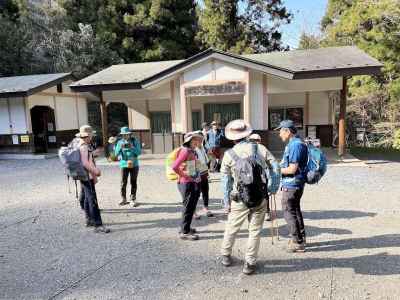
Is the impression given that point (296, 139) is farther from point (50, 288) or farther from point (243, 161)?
point (50, 288)

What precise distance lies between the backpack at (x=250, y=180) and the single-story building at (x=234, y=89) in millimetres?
8274

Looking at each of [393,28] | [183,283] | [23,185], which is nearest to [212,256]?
[183,283]

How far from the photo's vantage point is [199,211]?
6270 millimetres

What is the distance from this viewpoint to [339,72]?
1094 cm

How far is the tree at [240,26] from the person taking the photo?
2459 cm

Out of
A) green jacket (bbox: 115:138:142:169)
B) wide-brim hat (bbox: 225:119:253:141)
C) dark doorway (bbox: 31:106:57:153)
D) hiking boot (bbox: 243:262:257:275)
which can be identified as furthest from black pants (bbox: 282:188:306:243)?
dark doorway (bbox: 31:106:57:153)

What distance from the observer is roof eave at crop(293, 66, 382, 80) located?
35.2 ft

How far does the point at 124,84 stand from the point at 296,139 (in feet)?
32.7

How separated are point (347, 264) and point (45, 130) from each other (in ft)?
56.1

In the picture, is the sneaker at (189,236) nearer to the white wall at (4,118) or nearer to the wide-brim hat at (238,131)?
the wide-brim hat at (238,131)

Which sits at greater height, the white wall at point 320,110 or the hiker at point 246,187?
the white wall at point 320,110

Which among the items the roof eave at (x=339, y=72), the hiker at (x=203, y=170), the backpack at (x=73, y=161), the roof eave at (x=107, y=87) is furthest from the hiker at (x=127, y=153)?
the roof eave at (x=339, y=72)

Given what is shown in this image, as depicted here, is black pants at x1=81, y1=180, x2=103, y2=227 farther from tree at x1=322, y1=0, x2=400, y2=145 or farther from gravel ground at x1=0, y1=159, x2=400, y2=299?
tree at x1=322, y1=0, x2=400, y2=145

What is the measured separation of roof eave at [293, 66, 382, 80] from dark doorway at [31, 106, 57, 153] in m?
12.5
